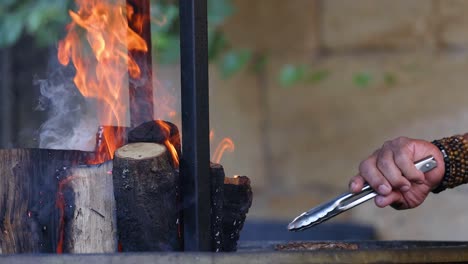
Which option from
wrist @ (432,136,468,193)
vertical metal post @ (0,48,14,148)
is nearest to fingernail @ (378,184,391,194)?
wrist @ (432,136,468,193)

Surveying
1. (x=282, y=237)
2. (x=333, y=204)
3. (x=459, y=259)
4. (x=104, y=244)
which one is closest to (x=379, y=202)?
(x=333, y=204)

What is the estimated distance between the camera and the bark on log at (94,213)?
2.45 metres

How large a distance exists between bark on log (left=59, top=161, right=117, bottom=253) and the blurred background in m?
2.20

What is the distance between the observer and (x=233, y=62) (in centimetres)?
496

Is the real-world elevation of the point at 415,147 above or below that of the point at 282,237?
above

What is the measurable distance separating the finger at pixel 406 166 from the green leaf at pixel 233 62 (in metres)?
2.39

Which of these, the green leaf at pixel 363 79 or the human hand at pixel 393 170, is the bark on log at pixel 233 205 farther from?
the green leaf at pixel 363 79

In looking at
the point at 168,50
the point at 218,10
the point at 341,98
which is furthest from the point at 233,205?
the point at 341,98

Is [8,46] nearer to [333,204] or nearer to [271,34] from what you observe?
[271,34]

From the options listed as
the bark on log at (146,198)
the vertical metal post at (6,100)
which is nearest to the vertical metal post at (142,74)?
the bark on log at (146,198)

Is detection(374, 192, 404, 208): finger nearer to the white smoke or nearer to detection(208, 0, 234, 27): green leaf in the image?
the white smoke

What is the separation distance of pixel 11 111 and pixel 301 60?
1579 mm

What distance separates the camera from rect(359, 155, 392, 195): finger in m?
2.57

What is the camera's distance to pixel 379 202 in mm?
2627
